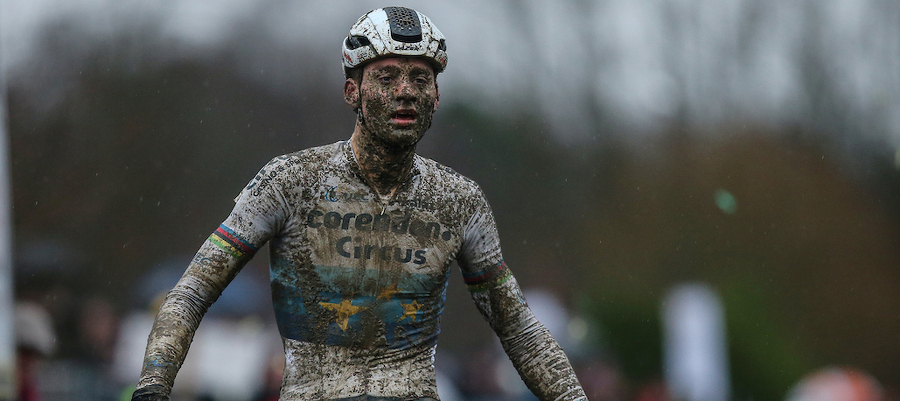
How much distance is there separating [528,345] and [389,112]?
105cm

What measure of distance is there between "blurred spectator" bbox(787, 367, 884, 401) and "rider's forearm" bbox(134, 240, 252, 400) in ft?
31.1

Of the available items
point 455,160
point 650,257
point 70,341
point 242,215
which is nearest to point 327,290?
point 242,215

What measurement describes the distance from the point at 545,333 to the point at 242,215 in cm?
125

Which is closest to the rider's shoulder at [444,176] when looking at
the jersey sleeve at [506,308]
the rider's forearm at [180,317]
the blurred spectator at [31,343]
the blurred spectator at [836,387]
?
the jersey sleeve at [506,308]

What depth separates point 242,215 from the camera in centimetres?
319

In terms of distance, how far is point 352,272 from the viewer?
3.32 metres

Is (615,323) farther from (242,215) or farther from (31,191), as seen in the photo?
(242,215)

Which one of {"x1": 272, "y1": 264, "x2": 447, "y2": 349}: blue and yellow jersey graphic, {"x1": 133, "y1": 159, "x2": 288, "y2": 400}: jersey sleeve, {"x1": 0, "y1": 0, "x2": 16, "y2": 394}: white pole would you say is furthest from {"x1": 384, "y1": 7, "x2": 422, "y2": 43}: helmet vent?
{"x1": 0, "y1": 0, "x2": 16, "y2": 394}: white pole

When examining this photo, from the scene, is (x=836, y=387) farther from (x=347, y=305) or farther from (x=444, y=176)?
(x=347, y=305)

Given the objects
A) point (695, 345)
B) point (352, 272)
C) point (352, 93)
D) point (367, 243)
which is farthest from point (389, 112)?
point (695, 345)

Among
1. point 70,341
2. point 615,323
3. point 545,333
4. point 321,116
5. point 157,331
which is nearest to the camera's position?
point 157,331

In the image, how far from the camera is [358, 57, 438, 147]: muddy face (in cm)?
331

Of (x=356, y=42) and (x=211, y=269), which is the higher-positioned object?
(x=356, y=42)

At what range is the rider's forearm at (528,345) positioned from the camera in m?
3.44
